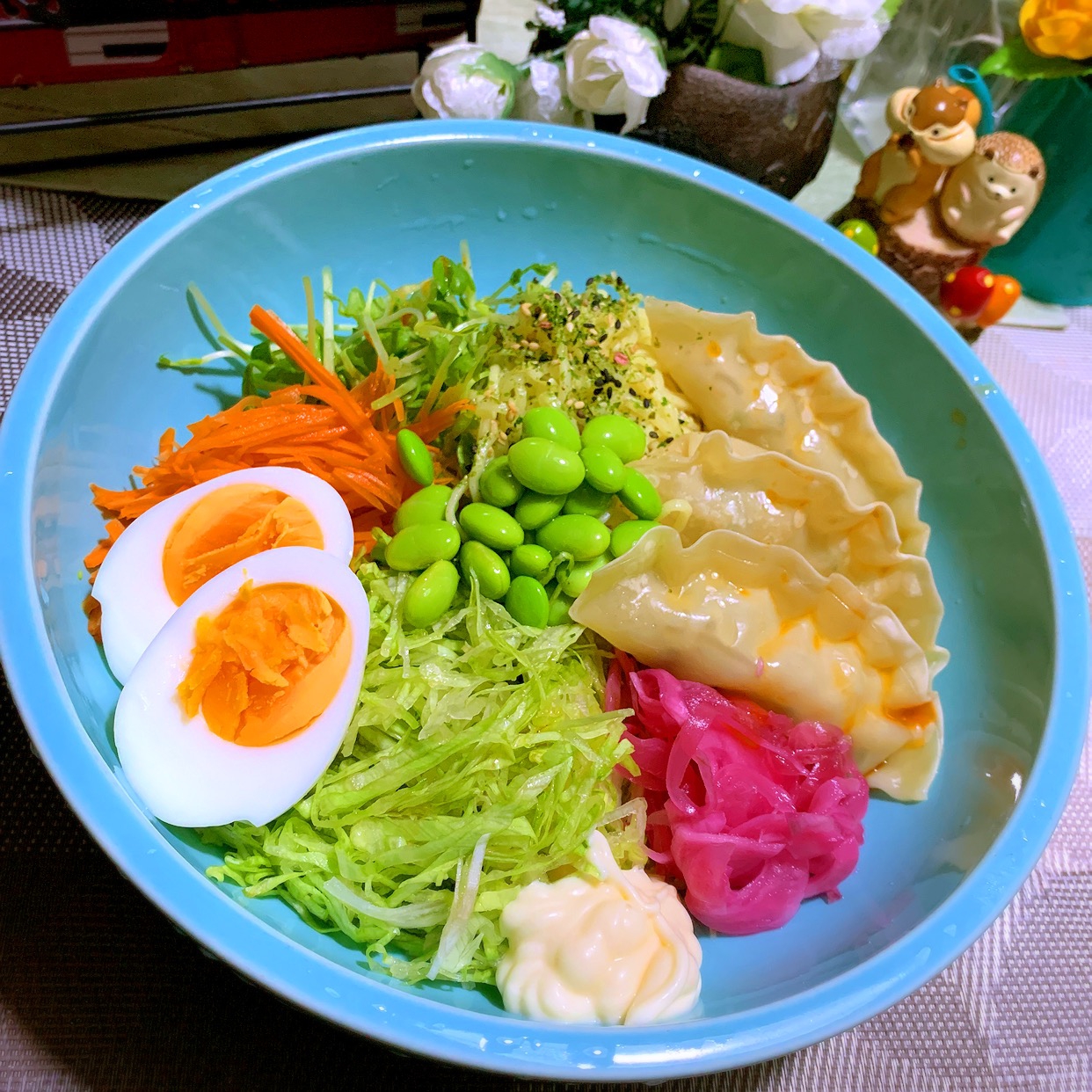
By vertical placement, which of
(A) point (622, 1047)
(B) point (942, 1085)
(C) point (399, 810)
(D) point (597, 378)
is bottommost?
(B) point (942, 1085)

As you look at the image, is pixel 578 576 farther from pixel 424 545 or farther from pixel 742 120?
pixel 742 120

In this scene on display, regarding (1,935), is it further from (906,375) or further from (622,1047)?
(906,375)

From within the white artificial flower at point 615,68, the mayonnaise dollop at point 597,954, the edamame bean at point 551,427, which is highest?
the white artificial flower at point 615,68

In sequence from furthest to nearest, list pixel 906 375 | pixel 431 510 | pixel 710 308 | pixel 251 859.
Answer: pixel 710 308
pixel 906 375
pixel 431 510
pixel 251 859

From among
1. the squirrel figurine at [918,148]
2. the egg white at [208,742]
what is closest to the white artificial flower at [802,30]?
the squirrel figurine at [918,148]

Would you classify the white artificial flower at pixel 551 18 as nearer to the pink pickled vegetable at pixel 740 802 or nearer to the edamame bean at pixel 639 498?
the edamame bean at pixel 639 498

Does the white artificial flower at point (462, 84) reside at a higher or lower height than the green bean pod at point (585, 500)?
higher

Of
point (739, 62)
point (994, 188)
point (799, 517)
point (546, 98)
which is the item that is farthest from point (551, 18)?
point (799, 517)

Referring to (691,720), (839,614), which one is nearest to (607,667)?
(691,720)
